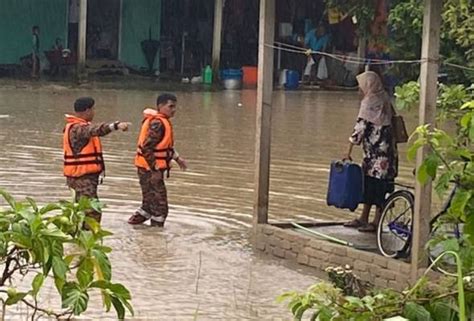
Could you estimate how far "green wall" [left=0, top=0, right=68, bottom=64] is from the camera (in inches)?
1222

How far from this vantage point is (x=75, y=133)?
1014 centimetres

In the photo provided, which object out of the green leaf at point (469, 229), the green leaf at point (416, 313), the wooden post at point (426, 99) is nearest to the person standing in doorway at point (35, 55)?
the wooden post at point (426, 99)

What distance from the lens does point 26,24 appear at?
31.3 metres

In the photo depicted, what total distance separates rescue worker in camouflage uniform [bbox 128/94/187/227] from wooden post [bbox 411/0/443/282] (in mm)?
3163

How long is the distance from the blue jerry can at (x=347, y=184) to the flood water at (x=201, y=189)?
0.75m

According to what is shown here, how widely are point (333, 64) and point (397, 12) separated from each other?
12.5 metres

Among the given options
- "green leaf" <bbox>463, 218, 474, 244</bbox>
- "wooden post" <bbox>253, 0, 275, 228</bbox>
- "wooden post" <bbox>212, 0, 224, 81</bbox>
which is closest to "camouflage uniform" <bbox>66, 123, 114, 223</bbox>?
"wooden post" <bbox>253, 0, 275, 228</bbox>

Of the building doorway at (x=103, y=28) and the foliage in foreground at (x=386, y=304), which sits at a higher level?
the building doorway at (x=103, y=28)

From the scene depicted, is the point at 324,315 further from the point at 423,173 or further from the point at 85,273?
the point at 85,273

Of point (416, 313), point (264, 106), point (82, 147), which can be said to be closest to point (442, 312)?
point (416, 313)

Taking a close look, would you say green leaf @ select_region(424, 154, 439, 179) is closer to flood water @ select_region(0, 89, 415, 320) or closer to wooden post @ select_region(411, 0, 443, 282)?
flood water @ select_region(0, 89, 415, 320)

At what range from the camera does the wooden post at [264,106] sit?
9.99 metres

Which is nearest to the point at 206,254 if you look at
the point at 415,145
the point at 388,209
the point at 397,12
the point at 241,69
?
the point at 388,209

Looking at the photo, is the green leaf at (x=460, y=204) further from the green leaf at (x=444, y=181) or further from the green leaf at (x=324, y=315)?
the green leaf at (x=324, y=315)
